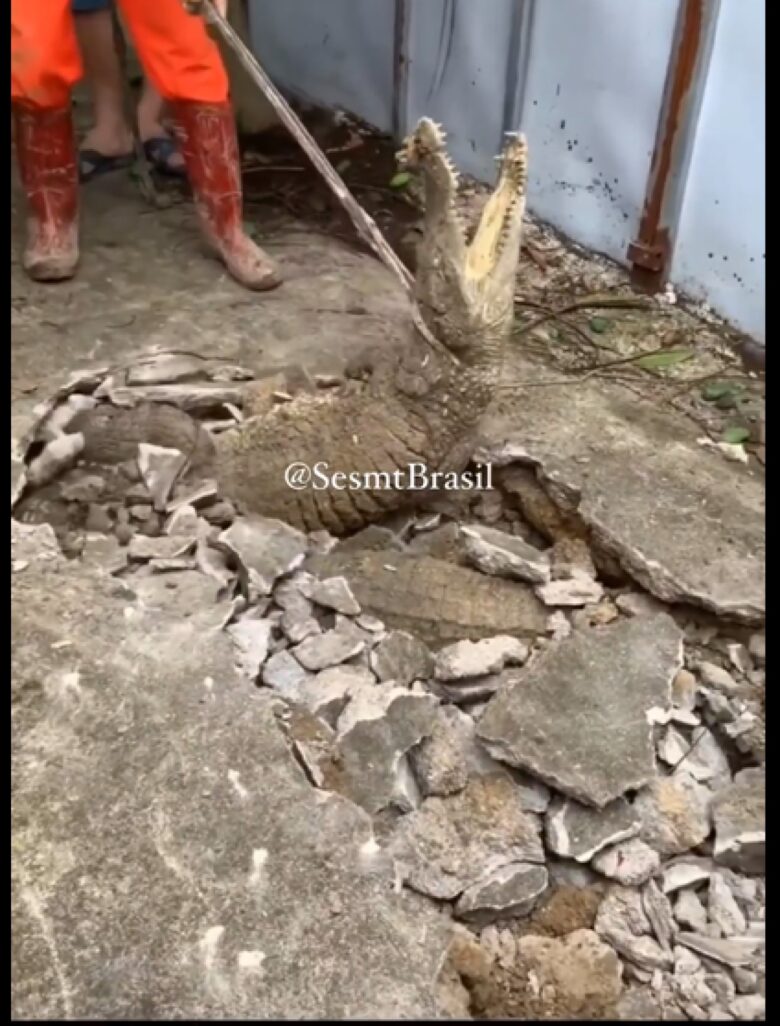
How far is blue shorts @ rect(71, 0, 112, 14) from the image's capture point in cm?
412

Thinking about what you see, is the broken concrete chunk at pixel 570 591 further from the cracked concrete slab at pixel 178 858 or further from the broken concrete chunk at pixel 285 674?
the cracked concrete slab at pixel 178 858

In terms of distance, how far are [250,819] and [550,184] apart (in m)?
3.01

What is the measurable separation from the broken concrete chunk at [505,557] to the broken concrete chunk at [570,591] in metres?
0.03

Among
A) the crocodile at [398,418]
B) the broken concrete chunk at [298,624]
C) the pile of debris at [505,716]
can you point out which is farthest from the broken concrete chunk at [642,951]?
the crocodile at [398,418]

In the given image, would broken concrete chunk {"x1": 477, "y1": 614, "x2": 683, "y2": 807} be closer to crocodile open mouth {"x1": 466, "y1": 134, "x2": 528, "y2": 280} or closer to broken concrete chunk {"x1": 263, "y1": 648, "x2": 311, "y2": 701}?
broken concrete chunk {"x1": 263, "y1": 648, "x2": 311, "y2": 701}

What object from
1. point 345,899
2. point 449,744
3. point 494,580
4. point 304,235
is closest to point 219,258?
point 304,235

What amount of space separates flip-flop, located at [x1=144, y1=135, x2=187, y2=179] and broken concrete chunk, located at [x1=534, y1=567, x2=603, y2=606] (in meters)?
2.64

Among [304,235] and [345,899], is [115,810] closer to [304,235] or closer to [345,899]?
[345,899]

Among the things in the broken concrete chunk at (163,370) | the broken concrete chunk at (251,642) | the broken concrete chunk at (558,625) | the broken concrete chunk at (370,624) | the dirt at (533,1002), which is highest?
the broken concrete chunk at (163,370)

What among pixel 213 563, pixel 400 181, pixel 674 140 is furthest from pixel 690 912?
pixel 400 181

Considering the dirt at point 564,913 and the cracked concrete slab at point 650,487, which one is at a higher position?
the cracked concrete slab at point 650,487

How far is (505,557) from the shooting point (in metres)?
2.76

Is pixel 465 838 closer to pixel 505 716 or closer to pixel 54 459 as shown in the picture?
pixel 505 716

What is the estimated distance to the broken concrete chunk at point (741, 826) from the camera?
2180 mm
